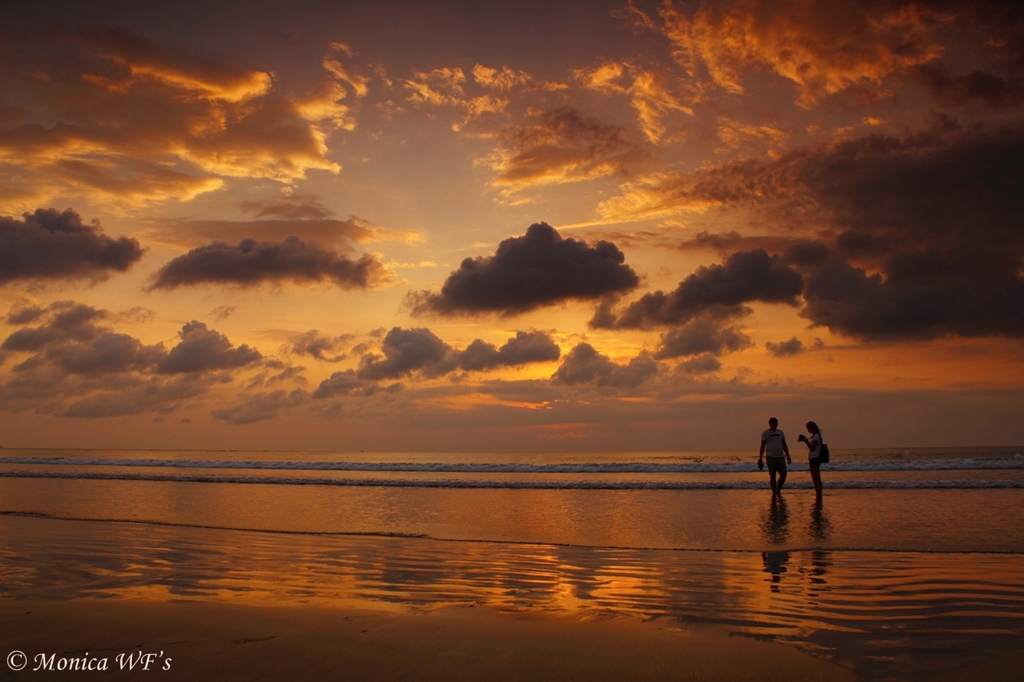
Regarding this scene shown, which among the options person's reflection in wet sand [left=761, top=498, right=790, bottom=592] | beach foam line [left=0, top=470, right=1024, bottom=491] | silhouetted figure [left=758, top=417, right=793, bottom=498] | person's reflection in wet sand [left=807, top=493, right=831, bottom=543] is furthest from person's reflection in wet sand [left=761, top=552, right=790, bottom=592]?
beach foam line [left=0, top=470, right=1024, bottom=491]

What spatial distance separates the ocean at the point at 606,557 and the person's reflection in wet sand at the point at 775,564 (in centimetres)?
3

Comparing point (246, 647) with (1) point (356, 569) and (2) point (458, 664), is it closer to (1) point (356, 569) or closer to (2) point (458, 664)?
(2) point (458, 664)

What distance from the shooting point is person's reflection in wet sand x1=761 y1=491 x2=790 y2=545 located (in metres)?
11.0

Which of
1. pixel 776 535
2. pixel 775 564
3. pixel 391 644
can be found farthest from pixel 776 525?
pixel 391 644

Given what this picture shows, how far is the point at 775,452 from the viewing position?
58.5 ft

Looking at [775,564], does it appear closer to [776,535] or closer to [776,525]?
[776,535]

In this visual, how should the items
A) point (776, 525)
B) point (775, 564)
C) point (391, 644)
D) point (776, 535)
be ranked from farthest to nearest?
point (776, 525)
point (776, 535)
point (775, 564)
point (391, 644)

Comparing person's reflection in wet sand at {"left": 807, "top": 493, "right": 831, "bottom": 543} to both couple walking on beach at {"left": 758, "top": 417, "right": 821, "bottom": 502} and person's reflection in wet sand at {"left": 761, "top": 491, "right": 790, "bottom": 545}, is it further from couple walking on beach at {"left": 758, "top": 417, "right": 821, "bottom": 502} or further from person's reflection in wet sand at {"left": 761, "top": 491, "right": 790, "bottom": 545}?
couple walking on beach at {"left": 758, "top": 417, "right": 821, "bottom": 502}

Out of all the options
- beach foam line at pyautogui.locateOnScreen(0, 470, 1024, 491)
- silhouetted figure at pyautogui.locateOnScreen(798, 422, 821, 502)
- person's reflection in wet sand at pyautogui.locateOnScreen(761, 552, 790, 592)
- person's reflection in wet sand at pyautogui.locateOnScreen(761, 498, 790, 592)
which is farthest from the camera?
beach foam line at pyautogui.locateOnScreen(0, 470, 1024, 491)

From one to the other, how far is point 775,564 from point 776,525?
4.66 m

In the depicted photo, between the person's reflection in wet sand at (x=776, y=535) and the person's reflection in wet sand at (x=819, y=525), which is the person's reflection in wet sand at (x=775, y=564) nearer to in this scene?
the person's reflection in wet sand at (x=776, y=535)

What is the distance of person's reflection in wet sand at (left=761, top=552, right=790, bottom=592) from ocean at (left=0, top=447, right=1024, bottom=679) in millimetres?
30

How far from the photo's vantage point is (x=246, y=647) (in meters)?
4.68

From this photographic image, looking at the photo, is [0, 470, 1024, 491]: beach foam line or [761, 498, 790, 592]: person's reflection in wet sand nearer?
[761, 498, 790, 592]: person's reflection in wet sand
